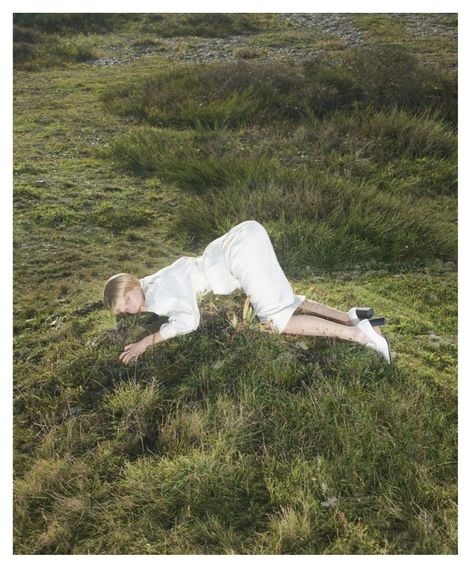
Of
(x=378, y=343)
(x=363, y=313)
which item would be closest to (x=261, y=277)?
(x=363, y=313)

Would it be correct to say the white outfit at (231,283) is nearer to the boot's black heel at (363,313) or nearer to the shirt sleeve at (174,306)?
the shirt sleeve at (174,306)

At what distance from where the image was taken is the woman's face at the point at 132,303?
3771 millimetres

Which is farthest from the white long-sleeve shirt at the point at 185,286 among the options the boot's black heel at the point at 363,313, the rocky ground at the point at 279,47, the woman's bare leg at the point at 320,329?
the rocky ground at the point at 279,47

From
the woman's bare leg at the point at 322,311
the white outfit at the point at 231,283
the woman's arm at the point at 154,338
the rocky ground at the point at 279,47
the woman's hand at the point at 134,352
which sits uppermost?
the rocky ground at the point at 279,47

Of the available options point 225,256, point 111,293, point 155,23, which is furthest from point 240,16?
point 111,293

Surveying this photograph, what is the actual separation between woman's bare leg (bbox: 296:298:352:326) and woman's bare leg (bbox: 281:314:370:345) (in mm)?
108

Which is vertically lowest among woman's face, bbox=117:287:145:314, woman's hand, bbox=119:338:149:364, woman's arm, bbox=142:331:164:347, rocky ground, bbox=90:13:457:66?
woman's hand, bbox=119:338:149:364

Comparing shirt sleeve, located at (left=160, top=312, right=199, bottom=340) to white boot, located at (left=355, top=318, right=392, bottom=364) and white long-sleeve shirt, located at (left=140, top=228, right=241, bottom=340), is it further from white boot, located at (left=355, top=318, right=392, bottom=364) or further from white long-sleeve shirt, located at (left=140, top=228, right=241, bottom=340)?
white boot, located at (left=355, top=318, right=392, bottom=364)

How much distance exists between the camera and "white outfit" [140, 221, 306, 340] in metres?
3.69

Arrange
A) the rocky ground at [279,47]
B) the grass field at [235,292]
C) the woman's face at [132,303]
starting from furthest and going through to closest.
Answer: the rocky ground at [279,47] < the woman's face at [132,303] < the grass field at [235,292]

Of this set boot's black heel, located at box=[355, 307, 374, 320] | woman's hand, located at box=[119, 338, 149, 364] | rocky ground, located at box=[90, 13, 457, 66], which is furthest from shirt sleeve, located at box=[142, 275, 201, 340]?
rocky ground, located at box=[90, 13, 457, 66]

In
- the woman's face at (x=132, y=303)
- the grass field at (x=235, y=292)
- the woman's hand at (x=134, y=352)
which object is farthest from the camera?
the woman's face at (x=132, y=303)

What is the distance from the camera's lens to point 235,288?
3793 millimetres
